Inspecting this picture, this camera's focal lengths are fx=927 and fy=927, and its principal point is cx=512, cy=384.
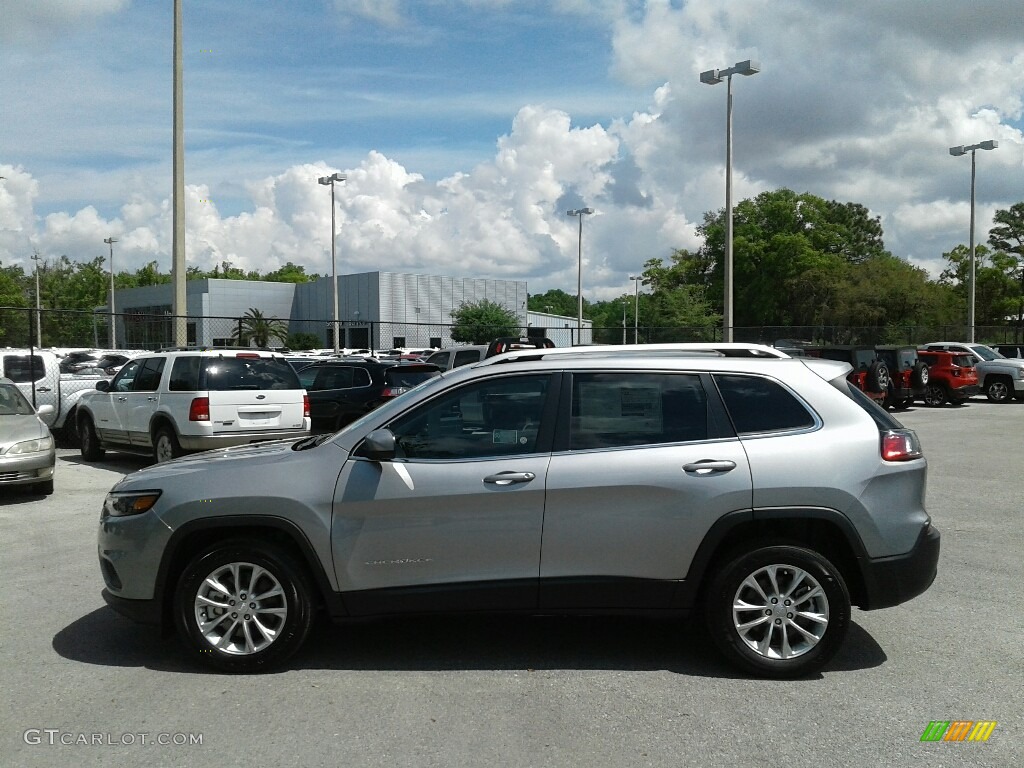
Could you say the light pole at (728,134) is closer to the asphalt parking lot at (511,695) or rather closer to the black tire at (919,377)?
the black tire at (919,377)

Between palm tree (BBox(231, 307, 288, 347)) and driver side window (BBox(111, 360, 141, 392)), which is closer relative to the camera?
driver side window (BBox(111, 360, 141, 392))

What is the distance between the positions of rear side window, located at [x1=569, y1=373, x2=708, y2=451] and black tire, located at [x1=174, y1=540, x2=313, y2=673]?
5.55ft

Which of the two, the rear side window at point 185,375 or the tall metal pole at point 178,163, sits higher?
the tall metal pole at point 178,163

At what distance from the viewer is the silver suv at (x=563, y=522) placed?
486 centimetres

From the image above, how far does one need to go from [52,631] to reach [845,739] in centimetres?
467

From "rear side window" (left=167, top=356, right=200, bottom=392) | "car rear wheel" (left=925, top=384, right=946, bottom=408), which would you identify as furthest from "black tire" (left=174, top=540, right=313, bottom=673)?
"car rear wheel" (left=925, top=384, right=946, bottom=408)

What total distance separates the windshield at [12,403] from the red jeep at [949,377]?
2212 centimetres

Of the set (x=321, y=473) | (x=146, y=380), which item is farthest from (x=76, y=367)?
(x=321, y=473)

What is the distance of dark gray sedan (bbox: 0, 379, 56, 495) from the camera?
10328 mm

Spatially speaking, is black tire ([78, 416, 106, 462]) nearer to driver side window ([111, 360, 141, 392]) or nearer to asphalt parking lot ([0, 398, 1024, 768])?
driver side window ([111, 360, 141, 392])

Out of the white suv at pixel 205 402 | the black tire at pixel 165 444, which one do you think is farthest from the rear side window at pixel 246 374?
the black tire at pixel 165 444

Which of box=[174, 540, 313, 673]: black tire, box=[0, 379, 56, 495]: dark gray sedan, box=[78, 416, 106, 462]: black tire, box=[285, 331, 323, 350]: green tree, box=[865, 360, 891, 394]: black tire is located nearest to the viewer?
box=[174, 540, 313, 673]: black tire

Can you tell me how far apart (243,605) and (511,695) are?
1518 millimetres

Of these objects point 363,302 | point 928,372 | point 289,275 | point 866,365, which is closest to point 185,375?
point 866,365
